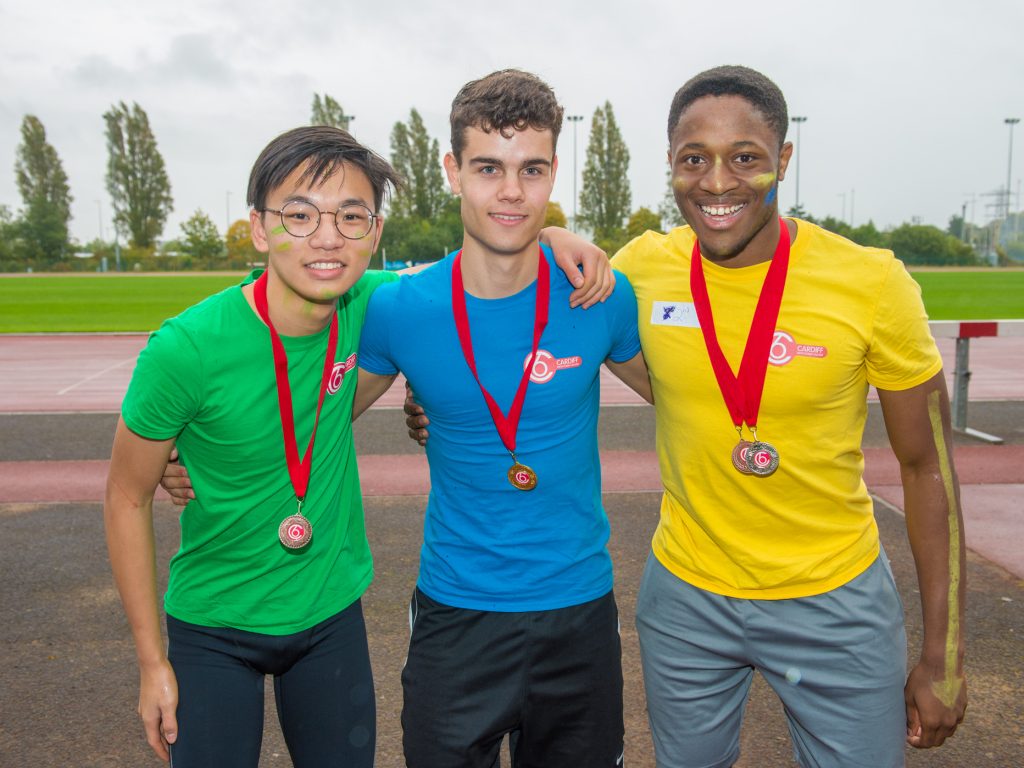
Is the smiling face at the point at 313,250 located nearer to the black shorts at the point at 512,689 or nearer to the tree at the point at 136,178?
the black shorts at the point at 512,689

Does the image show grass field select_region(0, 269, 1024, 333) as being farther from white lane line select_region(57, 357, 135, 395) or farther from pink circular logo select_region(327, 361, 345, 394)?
pink circular logo select_region(327, 361, 345, 394)

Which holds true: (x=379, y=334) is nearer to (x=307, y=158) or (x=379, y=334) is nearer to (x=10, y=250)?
(x=307, y=158)

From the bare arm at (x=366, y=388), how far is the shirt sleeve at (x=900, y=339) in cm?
151

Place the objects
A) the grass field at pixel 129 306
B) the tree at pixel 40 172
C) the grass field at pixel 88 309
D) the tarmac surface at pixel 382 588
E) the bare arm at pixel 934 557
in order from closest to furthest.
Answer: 1. the bare arm at pixel 934 557
2. the tarmac surface at pixel 382 588
3. the grass field at pixel 88 309
4. the grass field at pixel 129 306
5. the tree at pixel 40 172

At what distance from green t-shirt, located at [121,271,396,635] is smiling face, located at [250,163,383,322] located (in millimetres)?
125

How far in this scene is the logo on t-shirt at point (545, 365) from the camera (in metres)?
2.60

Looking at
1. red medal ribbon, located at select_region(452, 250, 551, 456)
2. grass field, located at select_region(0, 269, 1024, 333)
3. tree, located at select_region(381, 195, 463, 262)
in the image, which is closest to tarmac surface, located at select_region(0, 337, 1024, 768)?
red medal ribbon, located at select_region(452, 250, 551, 456)

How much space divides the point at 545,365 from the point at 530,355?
5cm

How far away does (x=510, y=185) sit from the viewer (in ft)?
8.65

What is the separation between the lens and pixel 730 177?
8.27 ft

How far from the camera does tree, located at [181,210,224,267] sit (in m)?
94.0

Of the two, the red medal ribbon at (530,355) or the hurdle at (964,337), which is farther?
the hurdle at (964,337)

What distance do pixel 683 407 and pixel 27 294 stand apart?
45776 millimetres

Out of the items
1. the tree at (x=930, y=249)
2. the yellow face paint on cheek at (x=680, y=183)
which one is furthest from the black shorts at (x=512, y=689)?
the tree at (x=930, y=249)
